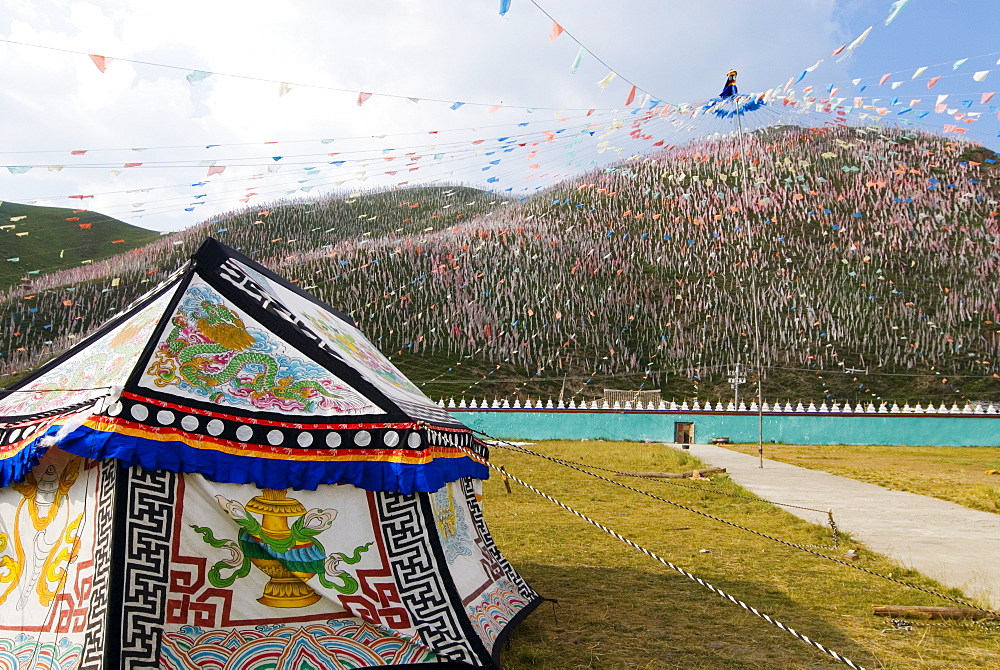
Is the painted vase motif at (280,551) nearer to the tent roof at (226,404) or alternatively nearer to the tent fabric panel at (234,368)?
the tent roof at (226,404)

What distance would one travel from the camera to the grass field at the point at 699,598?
15.9 feet

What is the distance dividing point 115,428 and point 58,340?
48.0 meters

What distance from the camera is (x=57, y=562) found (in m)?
3.87

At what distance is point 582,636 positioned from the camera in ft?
17.0

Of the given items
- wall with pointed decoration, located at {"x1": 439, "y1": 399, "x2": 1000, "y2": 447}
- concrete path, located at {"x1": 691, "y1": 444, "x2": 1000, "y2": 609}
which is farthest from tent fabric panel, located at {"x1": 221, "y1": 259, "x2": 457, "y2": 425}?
wall with pointed decoration, located at {"x1": 439, "y1": 399, "x2": 1000, "y2": 447}

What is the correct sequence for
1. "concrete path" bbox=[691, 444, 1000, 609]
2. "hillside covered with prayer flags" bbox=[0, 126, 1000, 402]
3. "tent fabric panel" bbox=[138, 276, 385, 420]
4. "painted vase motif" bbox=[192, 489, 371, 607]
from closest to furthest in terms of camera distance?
1. "painted vase motif" bbox=[192, 489, 371, 607]
2. "tent fabric panel" bbox=[138, 276, 385, 420]
3. "concrete path" bbox=[691, 444, 1000, 609]
4. "hillside covered with prayer flags" bbox=[0, 126, 1000, 402]

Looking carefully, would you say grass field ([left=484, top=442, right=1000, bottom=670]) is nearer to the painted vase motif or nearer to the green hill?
the painted vase motif

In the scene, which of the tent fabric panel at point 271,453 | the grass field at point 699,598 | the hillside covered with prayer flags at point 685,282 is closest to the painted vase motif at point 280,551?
the tent fabric panel at point 271,453

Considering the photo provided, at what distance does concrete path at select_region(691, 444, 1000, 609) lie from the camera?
23.4 ft

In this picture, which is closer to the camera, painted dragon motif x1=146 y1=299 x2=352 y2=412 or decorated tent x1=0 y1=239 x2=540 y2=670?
decorated tent x1=0 y1=239 x2=540 y2=670

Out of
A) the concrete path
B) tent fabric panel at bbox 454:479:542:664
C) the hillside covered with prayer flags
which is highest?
the hillside covered with prayer flags

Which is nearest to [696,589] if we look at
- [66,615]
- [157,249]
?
[66,615]

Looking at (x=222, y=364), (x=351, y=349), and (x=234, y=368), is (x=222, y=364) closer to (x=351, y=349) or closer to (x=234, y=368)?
(x=234, y=368)

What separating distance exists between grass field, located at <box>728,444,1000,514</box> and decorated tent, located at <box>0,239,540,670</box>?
10.5 meters
